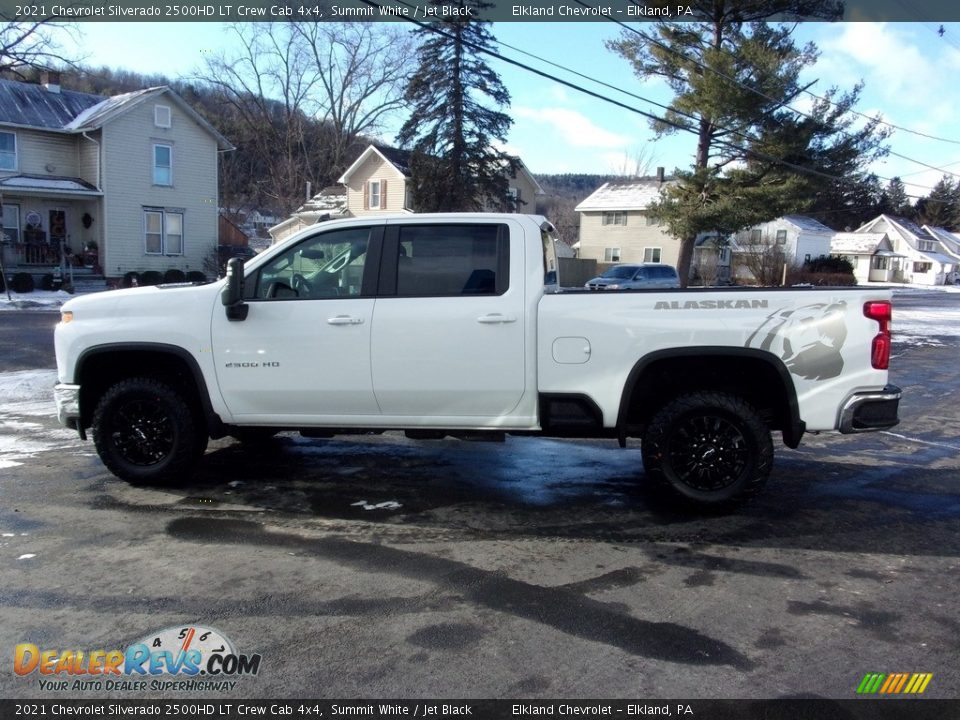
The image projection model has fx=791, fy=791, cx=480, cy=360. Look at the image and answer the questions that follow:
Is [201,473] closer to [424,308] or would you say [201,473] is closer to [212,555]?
[212,555]

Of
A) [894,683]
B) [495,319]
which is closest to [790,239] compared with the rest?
[495,319]

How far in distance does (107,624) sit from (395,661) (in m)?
1.46

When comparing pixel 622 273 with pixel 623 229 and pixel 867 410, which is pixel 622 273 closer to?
pixel 623 229

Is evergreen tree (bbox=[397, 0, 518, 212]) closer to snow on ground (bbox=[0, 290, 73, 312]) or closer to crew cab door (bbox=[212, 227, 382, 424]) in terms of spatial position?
snow on ground (bbox=[0, 290, 73, 312])

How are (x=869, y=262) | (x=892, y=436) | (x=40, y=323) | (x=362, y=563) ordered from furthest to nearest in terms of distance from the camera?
(x=869, y=262), (x=40, y=323), (x=892, y=436), (x=362, y=563)

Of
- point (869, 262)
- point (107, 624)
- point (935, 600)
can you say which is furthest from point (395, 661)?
point (869, 262)

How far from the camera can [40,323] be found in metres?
18.9

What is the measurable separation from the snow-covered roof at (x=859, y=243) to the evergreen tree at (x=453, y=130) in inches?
1861

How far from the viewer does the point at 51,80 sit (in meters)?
34.2

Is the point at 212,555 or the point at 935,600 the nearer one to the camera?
the point at 935,600

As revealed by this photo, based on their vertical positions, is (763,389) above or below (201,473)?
above

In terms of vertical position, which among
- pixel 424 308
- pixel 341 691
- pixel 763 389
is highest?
pixel 424 308

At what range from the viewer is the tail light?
509 centimetres

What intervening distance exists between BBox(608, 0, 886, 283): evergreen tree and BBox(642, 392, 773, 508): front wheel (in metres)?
24.2
